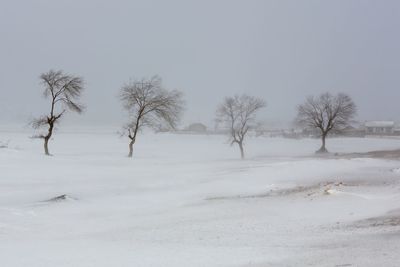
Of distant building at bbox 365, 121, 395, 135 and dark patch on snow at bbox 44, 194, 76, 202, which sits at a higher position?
distant building at bbox 365, 121, 395, 135

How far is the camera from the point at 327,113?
75.3m

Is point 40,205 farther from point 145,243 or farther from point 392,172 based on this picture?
point 392,172

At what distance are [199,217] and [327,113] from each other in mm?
62747

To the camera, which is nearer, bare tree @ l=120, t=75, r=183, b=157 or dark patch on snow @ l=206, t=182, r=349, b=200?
dark patch on snow @ l=206, t=182, r=349, b=200

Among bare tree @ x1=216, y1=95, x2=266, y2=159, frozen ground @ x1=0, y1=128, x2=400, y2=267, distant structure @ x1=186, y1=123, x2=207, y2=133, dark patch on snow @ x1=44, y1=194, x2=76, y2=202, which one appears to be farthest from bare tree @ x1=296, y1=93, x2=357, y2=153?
distant structure @ x1=186, y1=123, x2=207, y2=133

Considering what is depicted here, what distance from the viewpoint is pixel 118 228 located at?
49.2ft

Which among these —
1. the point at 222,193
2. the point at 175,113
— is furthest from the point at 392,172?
the point at 175,113

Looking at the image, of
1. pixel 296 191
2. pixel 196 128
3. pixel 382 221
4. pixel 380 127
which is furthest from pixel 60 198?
pixel 196 128

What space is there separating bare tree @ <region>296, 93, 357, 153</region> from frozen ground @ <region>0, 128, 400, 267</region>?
44547mm

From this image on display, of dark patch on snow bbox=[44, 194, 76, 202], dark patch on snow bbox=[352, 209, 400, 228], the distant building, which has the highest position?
the distant building

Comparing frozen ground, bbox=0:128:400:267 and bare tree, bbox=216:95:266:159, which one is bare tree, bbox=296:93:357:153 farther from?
frozen ground, bbox=0:128:400:267

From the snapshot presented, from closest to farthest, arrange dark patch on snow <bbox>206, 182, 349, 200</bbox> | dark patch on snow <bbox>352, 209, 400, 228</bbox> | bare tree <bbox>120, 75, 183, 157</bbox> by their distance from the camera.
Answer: dark patch on snow <bbox>352, 209, 400, 228</bbox> < dark patch on snow <bbox>206, 182, 349, 200</bbox> < bare tree <bbox>120, 75, 183, 157</bbox>

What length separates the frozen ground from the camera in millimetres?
10258


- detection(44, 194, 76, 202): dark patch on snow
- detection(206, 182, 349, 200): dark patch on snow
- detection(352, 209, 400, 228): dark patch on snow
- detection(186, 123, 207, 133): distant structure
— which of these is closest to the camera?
detection(352, 209, 400, 228): dark patch on snow
